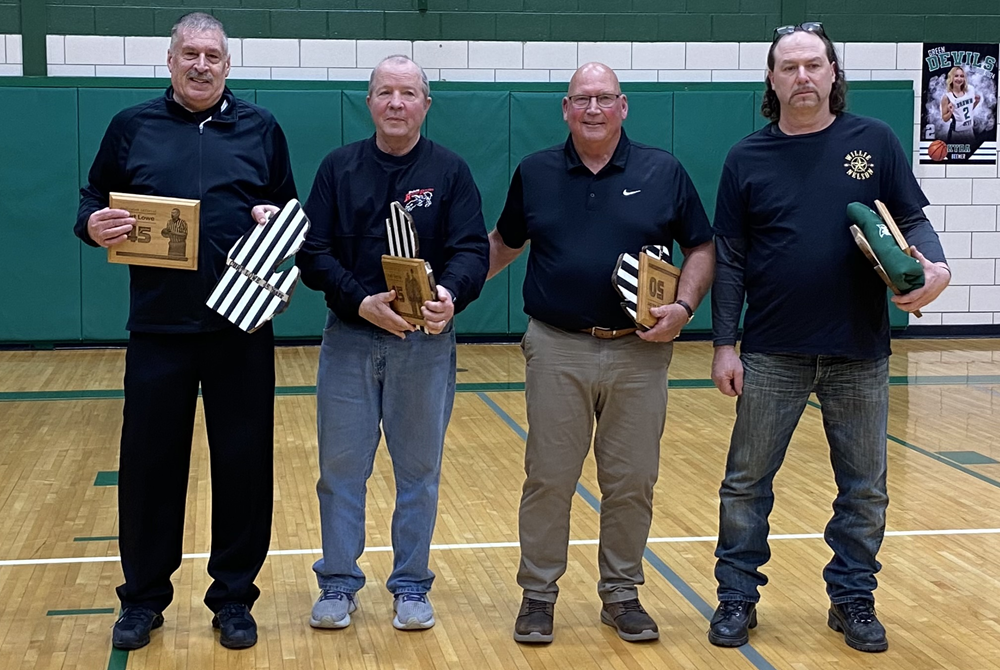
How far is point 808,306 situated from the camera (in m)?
3.43

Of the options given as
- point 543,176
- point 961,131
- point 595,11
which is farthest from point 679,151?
point 543,176

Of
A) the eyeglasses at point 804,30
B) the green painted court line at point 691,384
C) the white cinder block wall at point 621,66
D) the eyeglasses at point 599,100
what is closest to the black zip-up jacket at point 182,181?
the eyeglasses at point 599,100

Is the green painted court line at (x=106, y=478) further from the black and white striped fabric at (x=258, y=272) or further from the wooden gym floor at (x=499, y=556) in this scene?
the black and white striped fabric at (x=258, y=272)

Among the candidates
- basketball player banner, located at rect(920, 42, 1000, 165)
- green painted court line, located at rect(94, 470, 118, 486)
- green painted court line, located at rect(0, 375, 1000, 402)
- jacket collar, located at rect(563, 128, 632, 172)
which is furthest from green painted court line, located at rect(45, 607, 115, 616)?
basketball player banner, located at rect(920, 42, 1000, 165)

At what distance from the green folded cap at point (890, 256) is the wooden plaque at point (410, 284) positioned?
1227mm

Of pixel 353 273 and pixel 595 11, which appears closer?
pixel 353 273

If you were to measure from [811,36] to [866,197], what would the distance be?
1.63ft

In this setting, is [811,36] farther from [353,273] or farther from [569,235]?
[353,273]

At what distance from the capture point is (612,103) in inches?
137

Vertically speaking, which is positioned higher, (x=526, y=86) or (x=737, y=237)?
(x=526, y=86)

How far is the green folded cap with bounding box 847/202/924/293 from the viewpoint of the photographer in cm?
318

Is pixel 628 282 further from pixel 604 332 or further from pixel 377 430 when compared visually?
pixel 377 430

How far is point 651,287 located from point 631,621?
3.44 feet

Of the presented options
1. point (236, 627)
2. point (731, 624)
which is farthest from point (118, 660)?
point (731, 624)
